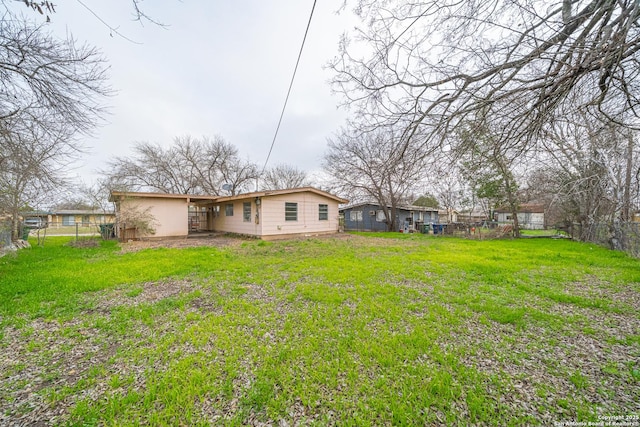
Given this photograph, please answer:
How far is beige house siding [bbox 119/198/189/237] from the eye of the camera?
11008mm

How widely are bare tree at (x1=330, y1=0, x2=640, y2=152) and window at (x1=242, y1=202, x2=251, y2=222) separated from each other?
9695mm

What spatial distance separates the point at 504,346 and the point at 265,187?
77.6ft

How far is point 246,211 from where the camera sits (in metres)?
12.1

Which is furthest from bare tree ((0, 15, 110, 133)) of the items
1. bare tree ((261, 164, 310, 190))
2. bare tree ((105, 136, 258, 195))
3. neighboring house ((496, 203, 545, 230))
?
bare tree ((261, 164, 310, 190))

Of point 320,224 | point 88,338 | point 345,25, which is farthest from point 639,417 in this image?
point 320,224

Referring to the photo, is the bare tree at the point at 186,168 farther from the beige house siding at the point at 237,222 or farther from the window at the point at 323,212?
the window at the point at 323,212

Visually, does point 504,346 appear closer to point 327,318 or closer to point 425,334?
point 425,334

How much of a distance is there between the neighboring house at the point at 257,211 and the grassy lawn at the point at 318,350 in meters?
6.43

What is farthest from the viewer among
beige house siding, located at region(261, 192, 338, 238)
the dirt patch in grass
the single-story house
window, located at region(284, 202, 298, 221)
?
the single-story house

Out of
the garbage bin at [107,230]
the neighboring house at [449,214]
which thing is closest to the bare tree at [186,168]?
the garbage bin at [107,230]

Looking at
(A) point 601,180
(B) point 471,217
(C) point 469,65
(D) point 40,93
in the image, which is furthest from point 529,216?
(D) point 40,93

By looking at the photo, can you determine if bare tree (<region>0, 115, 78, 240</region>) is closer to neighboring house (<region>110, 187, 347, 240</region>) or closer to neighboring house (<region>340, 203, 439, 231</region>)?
neighboring house (<region>110, 187, 347, 240</region>)

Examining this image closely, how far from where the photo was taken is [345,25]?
2924 millimetres

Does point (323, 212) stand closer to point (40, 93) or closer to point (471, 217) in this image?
point (40, 93)
